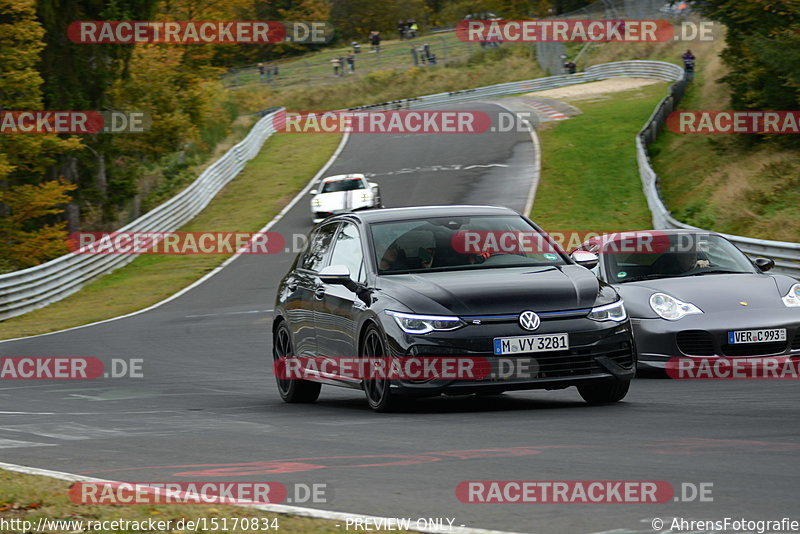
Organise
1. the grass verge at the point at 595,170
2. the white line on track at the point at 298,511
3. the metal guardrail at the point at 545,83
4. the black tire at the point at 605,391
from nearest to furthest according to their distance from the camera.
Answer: the white line on track at the point at 298,511
the black tire at the point at 605,391
the grass verge at the point at 595,170
the metal guardrail at the point at 545,83

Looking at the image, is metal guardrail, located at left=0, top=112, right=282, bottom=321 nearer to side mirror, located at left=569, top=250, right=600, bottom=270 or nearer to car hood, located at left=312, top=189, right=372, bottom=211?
car hood, located at left=312, top=189, right=372, bottom=211

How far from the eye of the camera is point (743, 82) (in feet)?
127

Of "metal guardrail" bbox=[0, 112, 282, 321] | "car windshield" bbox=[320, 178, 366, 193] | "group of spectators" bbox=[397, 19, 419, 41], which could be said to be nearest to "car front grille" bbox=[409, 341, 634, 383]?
"metal guardrail" bbox=[0, 112, 282, 321]

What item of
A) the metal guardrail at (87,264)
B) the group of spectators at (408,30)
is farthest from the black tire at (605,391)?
the group of spectators at (408,30)

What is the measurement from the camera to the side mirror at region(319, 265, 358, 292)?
9750 millimetres

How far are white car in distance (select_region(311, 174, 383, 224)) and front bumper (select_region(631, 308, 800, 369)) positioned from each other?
2495 centimetres

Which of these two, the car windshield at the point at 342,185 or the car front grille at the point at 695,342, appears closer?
the car front grille at the point at 695,342

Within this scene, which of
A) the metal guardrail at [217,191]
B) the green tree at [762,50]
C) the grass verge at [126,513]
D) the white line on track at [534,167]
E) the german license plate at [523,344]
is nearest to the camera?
the grass verge at [126,513]

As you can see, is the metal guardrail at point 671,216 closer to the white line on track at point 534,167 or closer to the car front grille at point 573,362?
the white line on track at point 534,167

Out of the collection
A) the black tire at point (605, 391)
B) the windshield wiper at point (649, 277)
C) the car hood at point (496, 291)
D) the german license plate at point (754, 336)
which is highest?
the car hood at point (496, 291)

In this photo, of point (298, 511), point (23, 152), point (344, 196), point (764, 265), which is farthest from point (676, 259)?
point (23, 152)

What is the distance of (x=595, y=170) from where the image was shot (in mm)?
43188

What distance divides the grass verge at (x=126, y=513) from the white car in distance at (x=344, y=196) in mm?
30109

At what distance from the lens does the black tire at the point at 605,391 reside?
31.0ft
